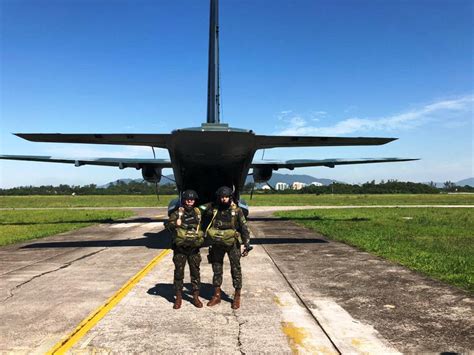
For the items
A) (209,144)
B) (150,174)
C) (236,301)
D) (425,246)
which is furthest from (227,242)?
(150,174)

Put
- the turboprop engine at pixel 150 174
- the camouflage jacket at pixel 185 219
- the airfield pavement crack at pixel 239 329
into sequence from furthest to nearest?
the turboprop engine at pixel 150 174 < the camouflage jacket at pixel 185 219 < the airfield pavement crack at pixel 239 329

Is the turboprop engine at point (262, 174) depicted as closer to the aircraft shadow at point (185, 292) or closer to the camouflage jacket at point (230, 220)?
the aircraft shadow at point (185, 292)

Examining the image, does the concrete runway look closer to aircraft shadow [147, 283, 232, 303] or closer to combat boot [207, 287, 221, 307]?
aircraft shadow [147, 283, 232, 303]

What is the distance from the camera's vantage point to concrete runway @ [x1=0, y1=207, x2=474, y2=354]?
512 cm

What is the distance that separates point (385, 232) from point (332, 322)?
1392cm

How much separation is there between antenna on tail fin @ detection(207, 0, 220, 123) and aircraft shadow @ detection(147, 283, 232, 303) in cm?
849

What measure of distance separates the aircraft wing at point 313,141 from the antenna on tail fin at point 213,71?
14.5 feet

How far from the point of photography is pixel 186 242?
7.00 metres

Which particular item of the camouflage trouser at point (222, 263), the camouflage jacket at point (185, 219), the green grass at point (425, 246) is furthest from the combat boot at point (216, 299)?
the green grass at point (425, 246)

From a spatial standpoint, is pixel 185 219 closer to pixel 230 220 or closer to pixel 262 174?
pixel 230 220

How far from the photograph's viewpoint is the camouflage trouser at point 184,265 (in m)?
6.98

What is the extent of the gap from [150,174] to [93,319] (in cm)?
1562

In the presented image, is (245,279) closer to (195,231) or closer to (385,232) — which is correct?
(195,231)

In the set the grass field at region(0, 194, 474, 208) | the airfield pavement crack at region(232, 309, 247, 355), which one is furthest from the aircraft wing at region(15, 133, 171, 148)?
the grass field at region(0, 194, 474, 208)
